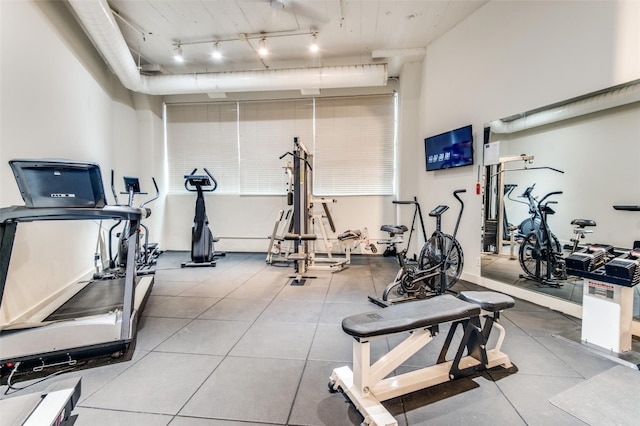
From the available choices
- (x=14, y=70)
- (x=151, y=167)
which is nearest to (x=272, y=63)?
(x=151, y=167)

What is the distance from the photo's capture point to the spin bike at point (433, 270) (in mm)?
3434

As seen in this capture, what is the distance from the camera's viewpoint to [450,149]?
14.2 ft

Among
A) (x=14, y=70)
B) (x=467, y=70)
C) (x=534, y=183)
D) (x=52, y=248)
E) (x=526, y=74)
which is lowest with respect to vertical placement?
(x=52, y=248)

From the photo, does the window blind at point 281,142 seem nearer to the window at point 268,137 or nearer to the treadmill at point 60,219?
the window at point 268,137

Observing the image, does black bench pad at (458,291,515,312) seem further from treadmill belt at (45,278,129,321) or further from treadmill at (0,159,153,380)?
treadmill belt at (45,278,129,321)

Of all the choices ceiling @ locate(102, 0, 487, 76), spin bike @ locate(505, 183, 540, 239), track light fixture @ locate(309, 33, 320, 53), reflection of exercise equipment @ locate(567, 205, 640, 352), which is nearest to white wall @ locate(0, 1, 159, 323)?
ceiling @ locate(102, 0, 487, 76)

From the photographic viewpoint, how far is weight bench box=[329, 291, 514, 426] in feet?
5.22

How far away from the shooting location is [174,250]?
6723 millimetres

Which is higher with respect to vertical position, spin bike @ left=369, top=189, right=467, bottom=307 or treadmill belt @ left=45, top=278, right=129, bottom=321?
spin bike @ left=369, top=189, right=467, bottom=307

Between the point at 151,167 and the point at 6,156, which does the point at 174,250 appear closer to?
the point at 151,167

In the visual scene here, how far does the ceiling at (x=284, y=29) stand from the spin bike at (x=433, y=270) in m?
2.87

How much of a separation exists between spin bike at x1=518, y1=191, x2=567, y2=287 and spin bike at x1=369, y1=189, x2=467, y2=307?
1.02m

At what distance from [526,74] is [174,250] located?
7.51m

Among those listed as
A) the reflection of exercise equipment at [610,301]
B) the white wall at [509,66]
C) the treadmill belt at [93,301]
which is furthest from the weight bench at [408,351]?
the treadmill belt at [93,301]
